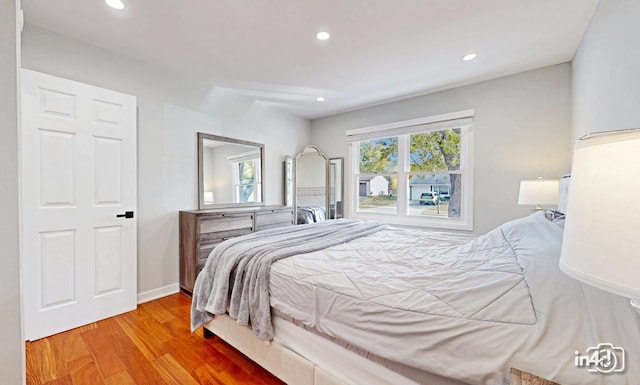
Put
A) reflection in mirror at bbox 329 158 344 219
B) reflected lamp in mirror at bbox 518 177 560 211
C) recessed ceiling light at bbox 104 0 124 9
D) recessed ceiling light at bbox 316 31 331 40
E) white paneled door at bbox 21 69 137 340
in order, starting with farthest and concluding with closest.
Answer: reflection in mirror at bbox 329 158 344 219
reflected lamp in mirror at bbox 518 177 560 211
recessed ceiling light at bbox 316 31 331 40
white paneled door at bbox 21 69 137 340
recessed ceiling light at bbox 104 0 124 9

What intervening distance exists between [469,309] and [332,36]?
2.24 metres

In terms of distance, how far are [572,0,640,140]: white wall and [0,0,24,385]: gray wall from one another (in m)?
2.58

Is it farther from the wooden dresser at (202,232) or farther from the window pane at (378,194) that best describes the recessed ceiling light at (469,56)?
the wooden dresser at (202,232)

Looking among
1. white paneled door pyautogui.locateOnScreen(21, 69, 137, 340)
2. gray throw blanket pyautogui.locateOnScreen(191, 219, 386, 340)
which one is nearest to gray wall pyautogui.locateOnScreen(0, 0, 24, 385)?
gray throw blanket pyautogui.locateOnScreen(191, 219, 386, 340)

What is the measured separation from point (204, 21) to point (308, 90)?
1625 mm

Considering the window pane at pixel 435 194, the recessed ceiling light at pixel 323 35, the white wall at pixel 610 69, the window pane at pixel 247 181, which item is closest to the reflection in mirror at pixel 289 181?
the window pane at pixel 247 181

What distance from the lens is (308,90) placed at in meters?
3.46

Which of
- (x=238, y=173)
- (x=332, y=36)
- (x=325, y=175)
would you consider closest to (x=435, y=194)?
(x=325, y=175)

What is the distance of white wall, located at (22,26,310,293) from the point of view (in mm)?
2318

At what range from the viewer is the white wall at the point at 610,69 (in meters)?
1.33

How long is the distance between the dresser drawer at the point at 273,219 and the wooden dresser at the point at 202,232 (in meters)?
0.12

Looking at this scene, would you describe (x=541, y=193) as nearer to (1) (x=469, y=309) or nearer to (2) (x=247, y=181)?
(1) (x=469, y=309)

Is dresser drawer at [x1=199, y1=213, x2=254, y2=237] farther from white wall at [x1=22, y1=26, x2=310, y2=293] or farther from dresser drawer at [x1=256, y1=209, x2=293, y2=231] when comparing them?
white wall at [x1=22, y1=26, x2=310, y2=293]

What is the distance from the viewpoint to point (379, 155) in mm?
4188
